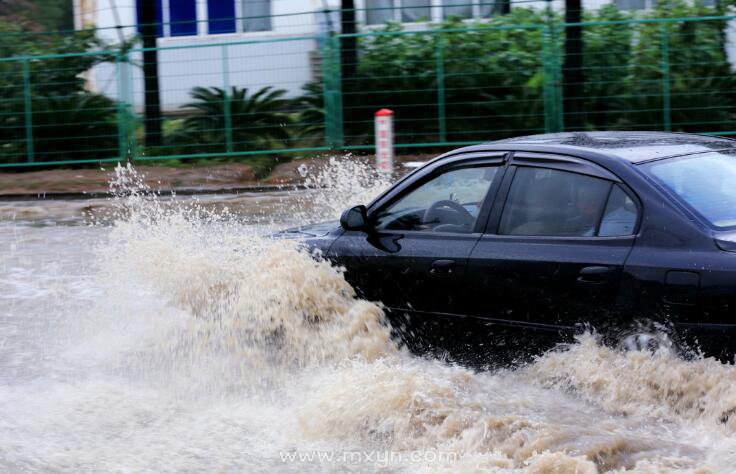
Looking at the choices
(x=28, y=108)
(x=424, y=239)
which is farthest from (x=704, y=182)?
(x=28, y=108)

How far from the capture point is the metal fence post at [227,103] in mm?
17359

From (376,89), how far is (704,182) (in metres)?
11.8

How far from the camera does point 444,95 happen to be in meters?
17.0

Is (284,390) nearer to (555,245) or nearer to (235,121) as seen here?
(555,245)

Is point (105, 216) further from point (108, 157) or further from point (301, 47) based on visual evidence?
point (301, 47)

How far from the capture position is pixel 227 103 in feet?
57.1

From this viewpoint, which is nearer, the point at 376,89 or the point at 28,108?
the point at 376,89

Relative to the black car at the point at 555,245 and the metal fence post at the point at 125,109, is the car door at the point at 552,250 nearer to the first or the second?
the black car at the point at 555,245

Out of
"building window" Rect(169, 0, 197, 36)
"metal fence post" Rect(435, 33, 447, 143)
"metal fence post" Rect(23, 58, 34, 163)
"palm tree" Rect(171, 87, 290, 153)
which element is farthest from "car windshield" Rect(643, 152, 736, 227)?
"building window" Rect(169, 0, 197, 36)

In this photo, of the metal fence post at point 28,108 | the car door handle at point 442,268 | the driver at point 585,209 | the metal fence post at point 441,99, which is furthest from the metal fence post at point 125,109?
the driver at point 585,209

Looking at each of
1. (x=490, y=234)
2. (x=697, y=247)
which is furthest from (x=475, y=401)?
(x=697, y=247)

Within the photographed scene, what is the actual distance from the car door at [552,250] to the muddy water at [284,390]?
223 mm

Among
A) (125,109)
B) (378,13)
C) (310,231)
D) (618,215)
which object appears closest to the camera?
(618,215)

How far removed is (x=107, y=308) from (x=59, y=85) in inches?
403
